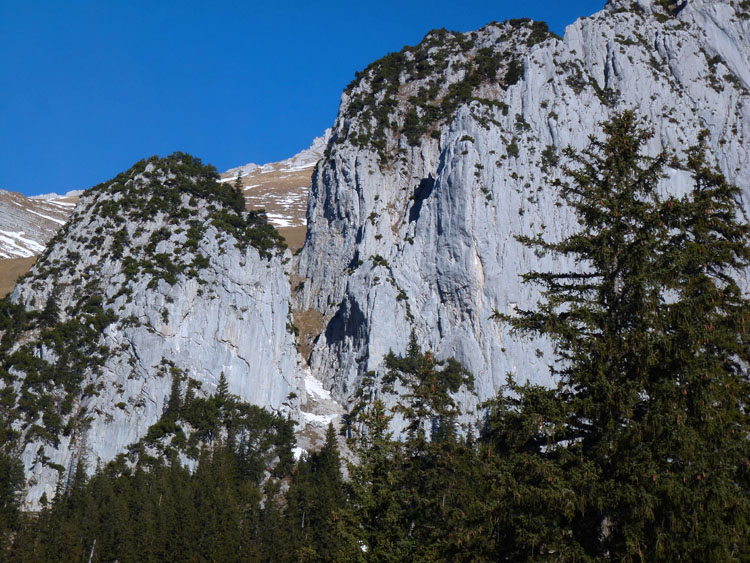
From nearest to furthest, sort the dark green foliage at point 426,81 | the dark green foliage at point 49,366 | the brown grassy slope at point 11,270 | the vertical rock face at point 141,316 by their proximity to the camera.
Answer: the dark green foliage at point 49,366 < the vertical rock face at point 141,316 < the dark green foliage at point 426,81 < the brown grassy slope at point 11,270

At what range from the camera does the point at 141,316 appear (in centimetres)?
8256

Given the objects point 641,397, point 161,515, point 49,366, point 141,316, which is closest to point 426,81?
point 141,316

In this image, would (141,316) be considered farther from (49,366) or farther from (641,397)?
(641,397)

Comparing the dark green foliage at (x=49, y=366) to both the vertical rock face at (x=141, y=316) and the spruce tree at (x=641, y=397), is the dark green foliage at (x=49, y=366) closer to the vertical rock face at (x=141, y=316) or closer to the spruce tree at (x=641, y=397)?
the vertical rock face at (x=141, y=316)

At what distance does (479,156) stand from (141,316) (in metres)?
48.8

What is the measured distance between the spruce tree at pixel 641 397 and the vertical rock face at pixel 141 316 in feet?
224

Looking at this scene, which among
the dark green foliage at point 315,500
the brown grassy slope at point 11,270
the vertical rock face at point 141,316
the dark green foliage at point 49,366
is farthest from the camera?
the brown grassy slope at point 11,270

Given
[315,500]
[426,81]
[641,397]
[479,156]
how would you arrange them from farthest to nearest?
[426,81] < [479,156] < [315,500] < [641,397]

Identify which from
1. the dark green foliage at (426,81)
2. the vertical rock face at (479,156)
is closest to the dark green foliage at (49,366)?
the vertical rock face at (479,156)

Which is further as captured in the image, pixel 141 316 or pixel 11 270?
pixel 11 270

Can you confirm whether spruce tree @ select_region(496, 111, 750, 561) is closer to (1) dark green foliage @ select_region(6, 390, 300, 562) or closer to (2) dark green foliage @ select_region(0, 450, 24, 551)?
(1) dark green foliage @ select_region(6, 390, 300, 562)

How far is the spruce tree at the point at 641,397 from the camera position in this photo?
1128cm

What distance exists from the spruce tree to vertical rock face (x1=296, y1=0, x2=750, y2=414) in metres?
69.9

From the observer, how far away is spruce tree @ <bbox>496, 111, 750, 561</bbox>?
11.3 meters
